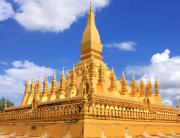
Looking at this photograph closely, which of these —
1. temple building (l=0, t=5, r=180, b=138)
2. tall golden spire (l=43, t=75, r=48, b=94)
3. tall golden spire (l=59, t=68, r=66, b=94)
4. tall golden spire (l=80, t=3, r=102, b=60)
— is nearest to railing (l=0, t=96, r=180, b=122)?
temple building (l=0, t=5, r=180, b=138)

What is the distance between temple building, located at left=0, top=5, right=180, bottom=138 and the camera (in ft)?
58.7

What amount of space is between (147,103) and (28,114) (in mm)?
12706

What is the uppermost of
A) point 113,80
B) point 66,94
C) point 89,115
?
point 113,80

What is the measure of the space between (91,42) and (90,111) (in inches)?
689

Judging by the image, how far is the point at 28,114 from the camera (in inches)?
954

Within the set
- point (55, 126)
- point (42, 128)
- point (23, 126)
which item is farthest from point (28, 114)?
point (55, 126)

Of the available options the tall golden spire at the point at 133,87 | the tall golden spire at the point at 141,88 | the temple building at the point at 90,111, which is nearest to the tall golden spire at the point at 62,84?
the temple building at the point at 90,111

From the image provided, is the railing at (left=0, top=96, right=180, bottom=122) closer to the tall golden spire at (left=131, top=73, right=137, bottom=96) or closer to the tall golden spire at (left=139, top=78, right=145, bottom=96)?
the tall golden spire at (left=131, top=73, right=137, bottom=96)

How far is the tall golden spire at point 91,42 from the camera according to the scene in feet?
110

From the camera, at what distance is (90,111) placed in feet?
57.3

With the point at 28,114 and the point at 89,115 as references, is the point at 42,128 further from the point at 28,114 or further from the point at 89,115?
the point at 89,115

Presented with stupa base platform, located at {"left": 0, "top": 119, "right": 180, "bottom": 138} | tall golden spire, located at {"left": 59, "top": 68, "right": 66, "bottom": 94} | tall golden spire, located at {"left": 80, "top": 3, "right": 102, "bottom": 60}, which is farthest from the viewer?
tall golden spire, located at {"left": 80, "top": 3, "right": 102, "bottom": 60}

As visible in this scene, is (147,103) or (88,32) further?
(88,32)

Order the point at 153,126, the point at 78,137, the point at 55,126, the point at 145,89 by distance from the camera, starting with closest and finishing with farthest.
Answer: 1. the point at 78,137
2. the point at 55,126
3. the point at 153,126
4. the point at 145,89
